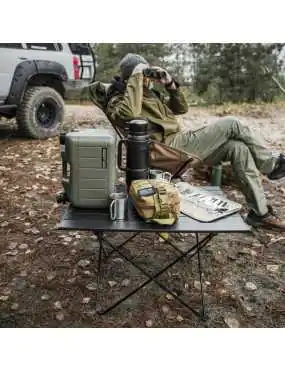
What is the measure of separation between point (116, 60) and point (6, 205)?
10.8ft

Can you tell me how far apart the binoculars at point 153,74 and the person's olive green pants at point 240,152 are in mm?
462

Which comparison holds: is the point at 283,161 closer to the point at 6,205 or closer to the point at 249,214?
the point at 249,214

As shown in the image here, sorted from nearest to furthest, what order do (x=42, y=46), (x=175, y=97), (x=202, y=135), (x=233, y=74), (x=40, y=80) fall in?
(x=202, y=135) → (x=175, y=97) → (x=42, y=46) → (x=40, y=80) → (x=233, y=74)

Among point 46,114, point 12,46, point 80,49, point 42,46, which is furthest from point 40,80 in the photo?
point 12,46

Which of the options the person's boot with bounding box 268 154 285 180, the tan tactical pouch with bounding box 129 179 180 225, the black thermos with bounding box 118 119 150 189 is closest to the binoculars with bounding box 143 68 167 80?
the black thermos with bounding box 118 119 150 189

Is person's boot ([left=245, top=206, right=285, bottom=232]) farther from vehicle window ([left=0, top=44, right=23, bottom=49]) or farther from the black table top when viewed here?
vehicle window ([left=0, top=44, right=23, bottom=49])

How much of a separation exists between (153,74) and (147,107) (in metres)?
0.29

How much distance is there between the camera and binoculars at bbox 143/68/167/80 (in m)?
2.69

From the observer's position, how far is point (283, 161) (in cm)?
286

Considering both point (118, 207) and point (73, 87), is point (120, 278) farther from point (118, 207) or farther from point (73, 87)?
point (73, 87)

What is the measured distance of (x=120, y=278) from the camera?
2.26 m

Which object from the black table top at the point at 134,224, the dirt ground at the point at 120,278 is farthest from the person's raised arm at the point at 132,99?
the black table top at the point at 134,224

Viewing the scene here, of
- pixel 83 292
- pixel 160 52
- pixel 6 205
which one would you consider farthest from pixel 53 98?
pixel 83 292

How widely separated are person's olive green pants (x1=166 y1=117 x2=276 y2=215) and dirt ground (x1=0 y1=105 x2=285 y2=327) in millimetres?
298
